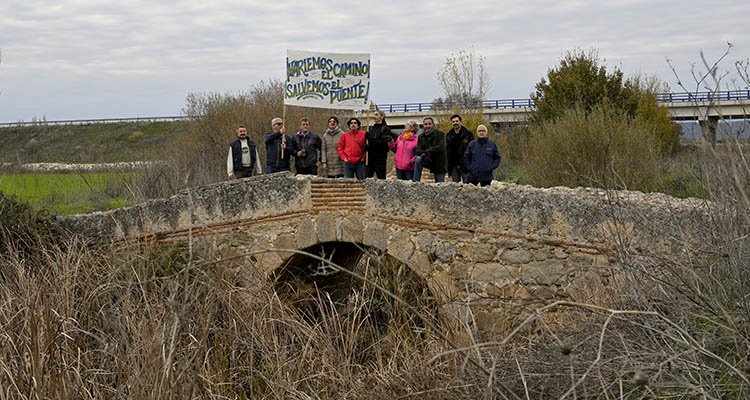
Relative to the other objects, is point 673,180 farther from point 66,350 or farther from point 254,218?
point 66,350

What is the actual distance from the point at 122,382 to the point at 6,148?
44.4 m

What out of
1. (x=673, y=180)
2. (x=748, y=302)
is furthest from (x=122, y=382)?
(x=673, y=180)

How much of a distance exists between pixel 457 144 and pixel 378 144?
107cm

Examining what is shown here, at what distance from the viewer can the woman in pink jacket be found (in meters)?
13.2

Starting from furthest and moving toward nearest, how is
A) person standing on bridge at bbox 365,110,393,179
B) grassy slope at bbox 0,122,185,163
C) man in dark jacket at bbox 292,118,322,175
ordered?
grassy slope at bbox 0,122,185,163, man in dark jacket at bbox 292,118,322,175, person standing on bridge at bbox 365,110,393,179

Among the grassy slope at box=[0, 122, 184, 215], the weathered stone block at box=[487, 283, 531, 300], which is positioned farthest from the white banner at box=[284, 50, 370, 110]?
the grassy slope at box=[0, 122, 184, 215]

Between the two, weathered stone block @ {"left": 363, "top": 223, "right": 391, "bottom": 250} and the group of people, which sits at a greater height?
the group of people

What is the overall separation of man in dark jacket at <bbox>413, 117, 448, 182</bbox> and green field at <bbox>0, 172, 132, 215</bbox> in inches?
263

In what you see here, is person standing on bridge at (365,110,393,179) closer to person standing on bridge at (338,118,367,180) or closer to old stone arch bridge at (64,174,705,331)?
person standing on bridge at (338,118,367,180)

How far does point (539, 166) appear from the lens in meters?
18.8

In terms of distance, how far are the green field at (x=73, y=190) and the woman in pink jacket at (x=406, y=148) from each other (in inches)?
247

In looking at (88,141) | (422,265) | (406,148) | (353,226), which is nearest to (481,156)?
(406,148)

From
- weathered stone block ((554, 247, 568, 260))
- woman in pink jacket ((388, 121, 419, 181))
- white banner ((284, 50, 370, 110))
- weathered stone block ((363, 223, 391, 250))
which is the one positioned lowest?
weathered stone block ((554, 247, 568, 260))

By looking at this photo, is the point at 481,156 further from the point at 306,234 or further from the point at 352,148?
the point at 306,234
